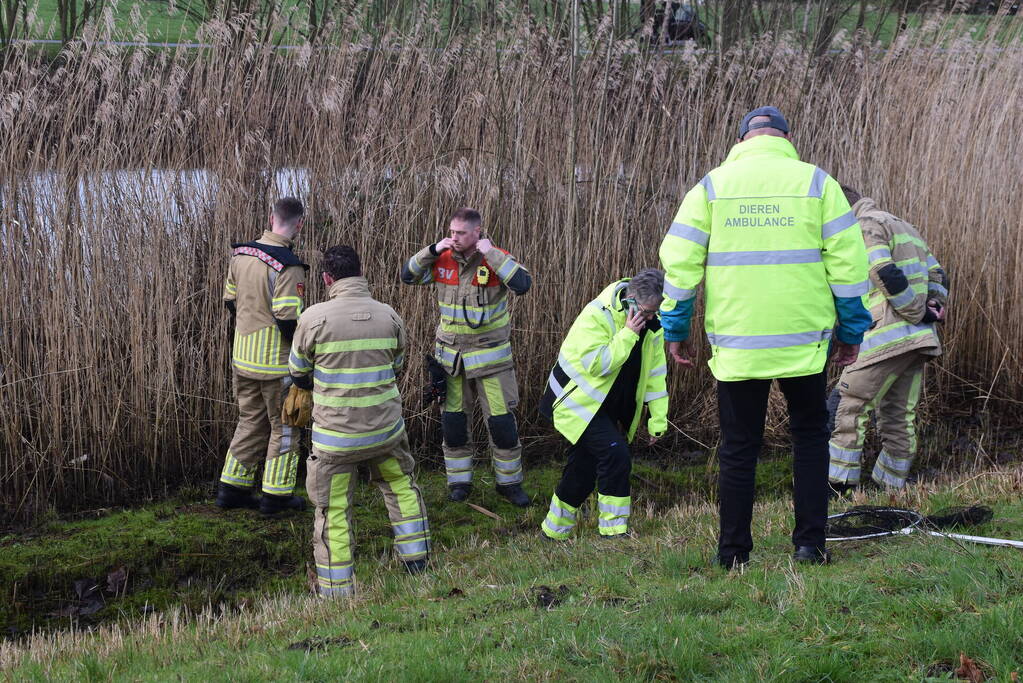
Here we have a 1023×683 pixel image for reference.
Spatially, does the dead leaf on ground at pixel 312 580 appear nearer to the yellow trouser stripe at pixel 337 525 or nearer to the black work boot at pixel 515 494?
the yellow trouser stripe at pixel 337 525

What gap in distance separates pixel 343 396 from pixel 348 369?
0.14 m

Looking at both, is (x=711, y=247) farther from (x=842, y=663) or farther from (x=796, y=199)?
(x=842, y=663)

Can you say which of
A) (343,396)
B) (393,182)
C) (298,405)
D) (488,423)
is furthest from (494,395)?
(393,182)

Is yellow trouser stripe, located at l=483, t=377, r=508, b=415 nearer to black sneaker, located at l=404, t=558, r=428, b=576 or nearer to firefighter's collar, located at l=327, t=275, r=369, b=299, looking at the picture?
black sneaker, located at l=404, t=558, r=428, b=576

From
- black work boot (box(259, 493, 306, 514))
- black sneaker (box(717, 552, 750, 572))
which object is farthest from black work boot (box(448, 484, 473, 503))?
black sneaker (box(717, 552, 750, 572))

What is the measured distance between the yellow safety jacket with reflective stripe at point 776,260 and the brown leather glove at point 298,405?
2.63 meters

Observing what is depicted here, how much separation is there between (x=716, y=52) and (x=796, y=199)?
575 centimetres

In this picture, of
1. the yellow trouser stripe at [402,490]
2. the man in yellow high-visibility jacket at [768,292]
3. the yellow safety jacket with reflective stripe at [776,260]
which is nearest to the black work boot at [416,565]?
the yellow trouser stripe at [402,490]

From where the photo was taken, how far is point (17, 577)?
5828 millimetres

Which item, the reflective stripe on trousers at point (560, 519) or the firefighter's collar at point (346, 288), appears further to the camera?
the reflective stripe on trousers at point (560, 519)

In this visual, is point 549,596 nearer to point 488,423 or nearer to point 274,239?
point 488,423

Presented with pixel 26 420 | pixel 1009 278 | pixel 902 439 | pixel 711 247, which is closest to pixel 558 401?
pixel 711 247

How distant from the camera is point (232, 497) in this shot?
6.74m

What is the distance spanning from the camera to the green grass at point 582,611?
3.29 metres
